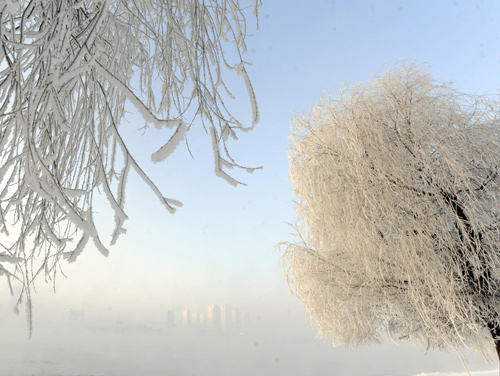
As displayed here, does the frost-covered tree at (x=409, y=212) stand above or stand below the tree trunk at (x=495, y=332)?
above

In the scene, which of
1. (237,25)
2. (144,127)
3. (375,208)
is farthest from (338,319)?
(237,25)

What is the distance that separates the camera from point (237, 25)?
53.4 inches

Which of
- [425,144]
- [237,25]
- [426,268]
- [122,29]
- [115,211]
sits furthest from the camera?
[425,144]

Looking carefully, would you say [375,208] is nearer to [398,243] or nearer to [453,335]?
[398,243]

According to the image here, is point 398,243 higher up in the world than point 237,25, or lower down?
lower down

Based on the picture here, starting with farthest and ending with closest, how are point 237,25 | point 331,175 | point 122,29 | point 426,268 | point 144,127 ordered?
Answer: point 331,175 < point 426,268 < point 144,127 < point 122,29 < point 237,25

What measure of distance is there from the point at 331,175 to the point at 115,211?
4789mm

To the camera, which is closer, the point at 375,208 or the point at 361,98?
the point at 375,208

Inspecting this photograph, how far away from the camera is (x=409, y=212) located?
15.5 feet

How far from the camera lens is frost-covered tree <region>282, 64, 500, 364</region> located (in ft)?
15.0

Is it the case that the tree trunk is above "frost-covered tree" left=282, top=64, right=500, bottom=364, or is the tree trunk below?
below

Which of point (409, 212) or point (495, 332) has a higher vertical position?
point (409, 212)

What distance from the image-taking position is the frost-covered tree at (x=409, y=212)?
4.59 m

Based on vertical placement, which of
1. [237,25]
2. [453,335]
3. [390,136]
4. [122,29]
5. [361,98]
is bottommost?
[453,335]
